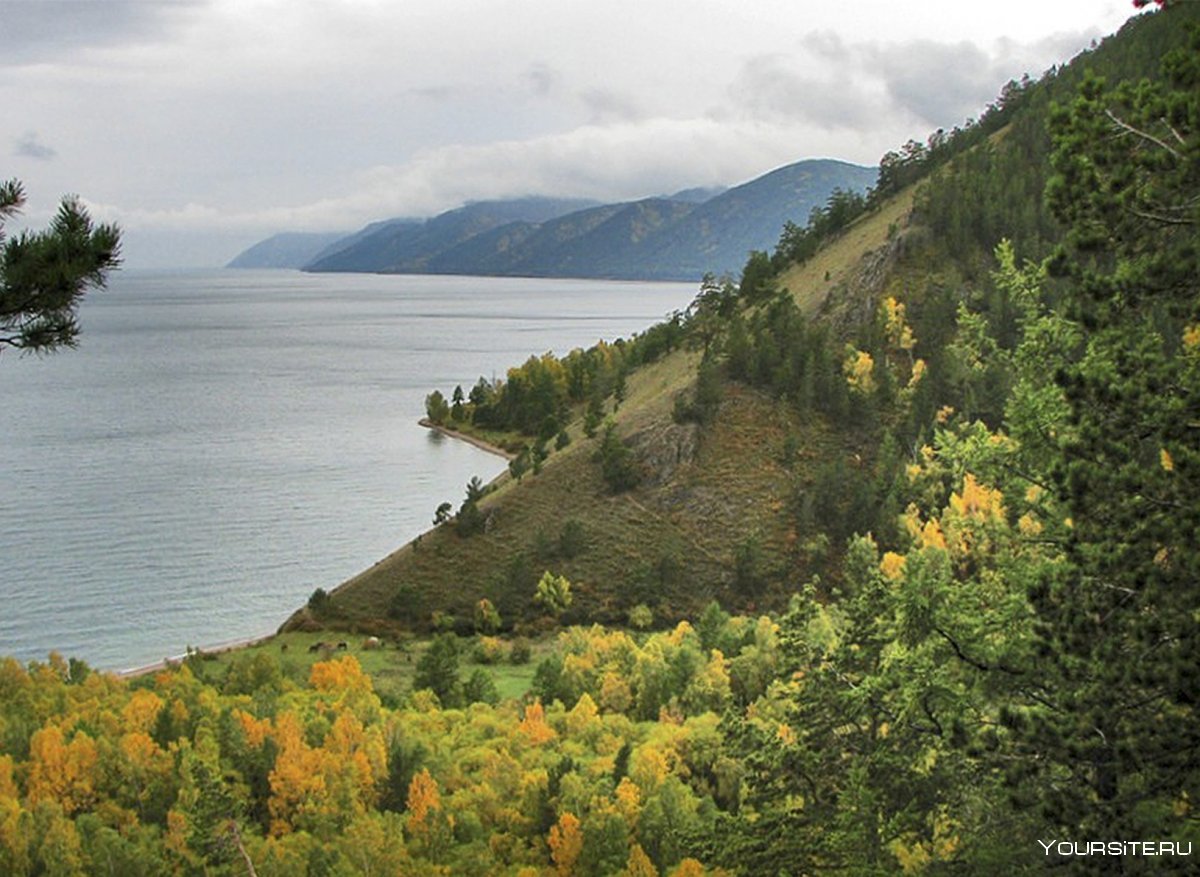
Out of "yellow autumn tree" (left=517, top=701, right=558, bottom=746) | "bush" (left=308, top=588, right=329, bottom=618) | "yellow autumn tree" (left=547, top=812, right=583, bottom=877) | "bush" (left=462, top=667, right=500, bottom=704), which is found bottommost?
"bush" (left=462, top=667, right=500, bottom=704)

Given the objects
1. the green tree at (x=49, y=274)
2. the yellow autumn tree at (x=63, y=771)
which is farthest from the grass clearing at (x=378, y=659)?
the green tree at (x=49, y=274)

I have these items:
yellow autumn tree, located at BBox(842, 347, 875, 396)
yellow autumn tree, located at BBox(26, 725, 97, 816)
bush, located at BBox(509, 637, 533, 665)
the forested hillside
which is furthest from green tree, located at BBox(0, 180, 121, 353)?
yellow autumn tree, located at BBox(842, 347, 875, 396)

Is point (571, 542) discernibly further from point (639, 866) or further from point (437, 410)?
point (437, 410)

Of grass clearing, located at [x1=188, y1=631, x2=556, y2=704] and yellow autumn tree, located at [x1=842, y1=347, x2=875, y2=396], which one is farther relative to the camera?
yellow autumn tree, located at [x1=842, y1=347, x2=875, y2=396]

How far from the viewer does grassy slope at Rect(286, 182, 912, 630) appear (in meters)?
73.4

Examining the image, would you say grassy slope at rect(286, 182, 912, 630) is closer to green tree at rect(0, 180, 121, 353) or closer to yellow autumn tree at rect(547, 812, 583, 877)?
yellow autumn tree at rect(547, 812, 583, 877)

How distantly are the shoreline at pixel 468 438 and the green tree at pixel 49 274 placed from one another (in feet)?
364

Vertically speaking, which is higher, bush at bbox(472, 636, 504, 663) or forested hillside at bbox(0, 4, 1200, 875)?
forested hillside at bbox(0, 4, 1200, 875)

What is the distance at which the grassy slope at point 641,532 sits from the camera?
73438 mm

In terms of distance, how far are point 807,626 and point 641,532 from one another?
57213 mm

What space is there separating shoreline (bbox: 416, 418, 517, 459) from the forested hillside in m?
17.7

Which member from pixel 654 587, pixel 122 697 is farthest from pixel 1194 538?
pixel 654 587

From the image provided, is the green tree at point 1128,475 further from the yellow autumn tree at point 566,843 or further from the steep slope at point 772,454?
the steep slope at point 772,454

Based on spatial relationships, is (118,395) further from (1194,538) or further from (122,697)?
(1194,538)
